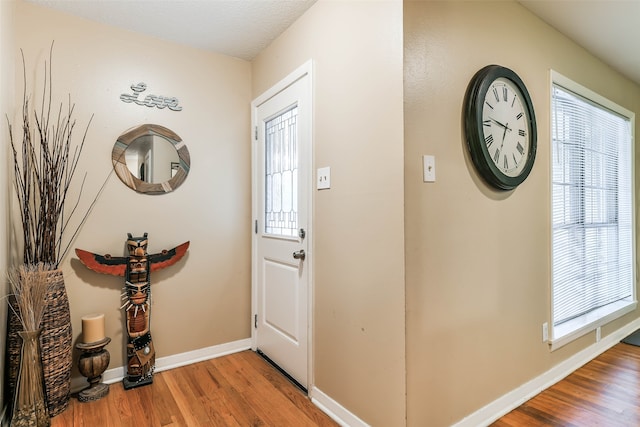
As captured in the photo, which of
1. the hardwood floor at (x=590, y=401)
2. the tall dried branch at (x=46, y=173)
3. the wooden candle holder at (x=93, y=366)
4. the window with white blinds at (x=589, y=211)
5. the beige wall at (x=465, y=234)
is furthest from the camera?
the window with white blinds at (x=589, y=211)

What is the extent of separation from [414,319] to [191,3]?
7.25 feet

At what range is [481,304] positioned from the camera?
171 cm

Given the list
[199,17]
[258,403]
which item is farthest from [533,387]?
[199,17]

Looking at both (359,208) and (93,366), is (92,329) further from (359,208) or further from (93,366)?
(359,208)

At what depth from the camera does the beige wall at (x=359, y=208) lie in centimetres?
144

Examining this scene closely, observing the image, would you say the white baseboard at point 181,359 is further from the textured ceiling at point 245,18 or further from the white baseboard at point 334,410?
the textured ceiling at point 245,18

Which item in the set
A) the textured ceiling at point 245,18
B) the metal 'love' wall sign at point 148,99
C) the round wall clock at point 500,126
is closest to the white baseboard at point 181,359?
the metal 'love' wall sign at point 148,99

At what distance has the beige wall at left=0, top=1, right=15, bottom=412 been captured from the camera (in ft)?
5.49

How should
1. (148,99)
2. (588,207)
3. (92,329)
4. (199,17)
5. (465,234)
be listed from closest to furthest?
(465,234), (92,329), (199,17), (148,99), (588,207)

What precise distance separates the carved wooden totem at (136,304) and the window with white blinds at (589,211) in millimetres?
2766

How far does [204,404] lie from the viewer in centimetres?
192

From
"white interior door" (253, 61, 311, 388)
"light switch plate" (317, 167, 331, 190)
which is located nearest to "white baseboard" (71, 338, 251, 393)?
"white interior door" (253, 61, 311, 388)

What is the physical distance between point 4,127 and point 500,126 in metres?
2.71

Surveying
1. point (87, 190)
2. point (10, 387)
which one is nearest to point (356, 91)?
point (87, 190)
